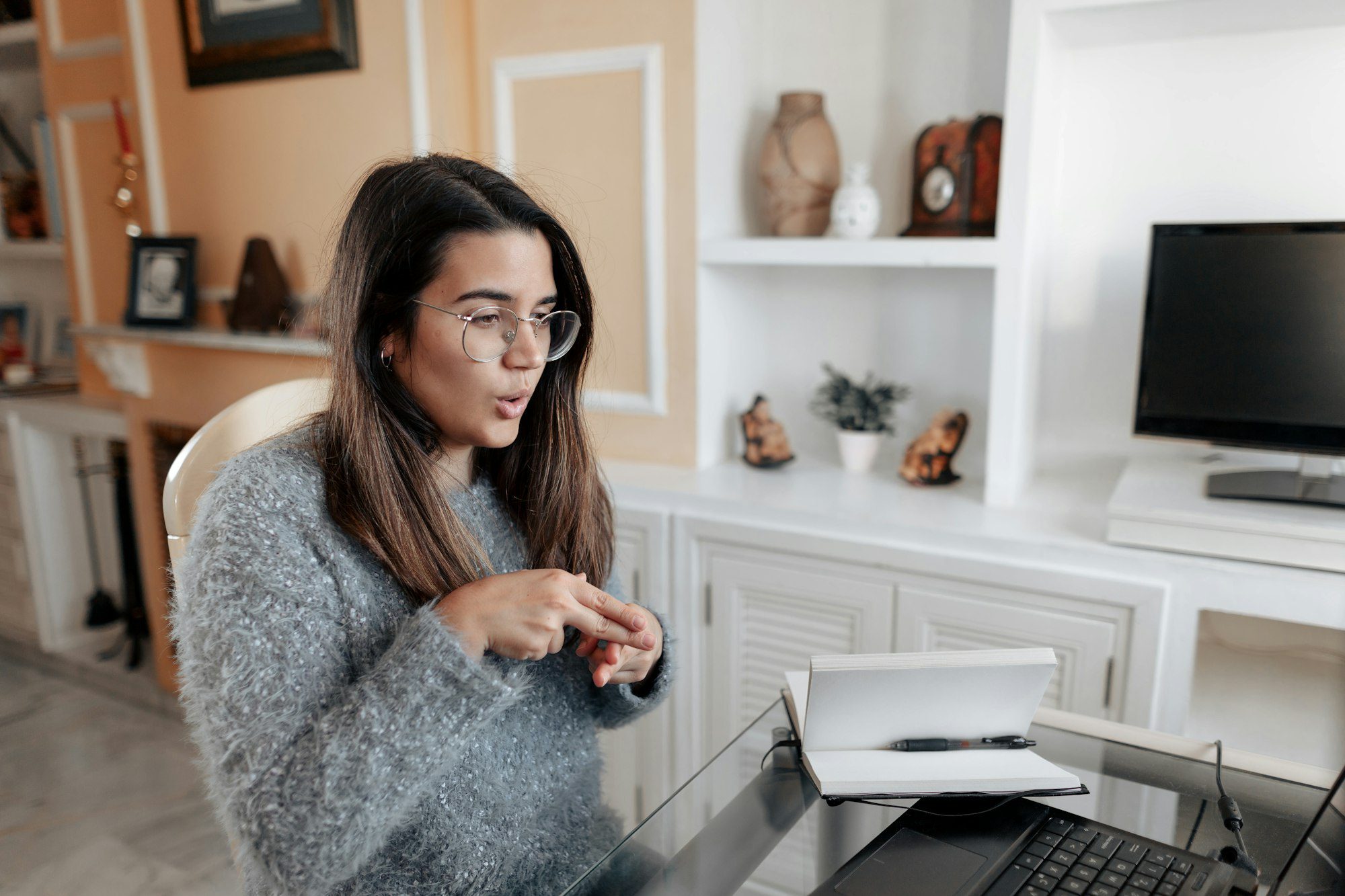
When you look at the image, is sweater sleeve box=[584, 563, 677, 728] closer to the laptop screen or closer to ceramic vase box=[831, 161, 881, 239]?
the laptop screen

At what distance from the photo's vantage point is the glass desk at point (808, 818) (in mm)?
911

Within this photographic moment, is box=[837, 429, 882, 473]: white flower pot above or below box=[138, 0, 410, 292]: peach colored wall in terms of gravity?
below

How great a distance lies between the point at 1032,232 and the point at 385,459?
50.8 inches

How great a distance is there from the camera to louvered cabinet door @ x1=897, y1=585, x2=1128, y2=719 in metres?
1.54

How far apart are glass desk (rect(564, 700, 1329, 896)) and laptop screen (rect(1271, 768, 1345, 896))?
0.35ft

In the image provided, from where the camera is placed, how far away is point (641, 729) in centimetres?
203

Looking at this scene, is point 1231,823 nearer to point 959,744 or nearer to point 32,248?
point 959,744

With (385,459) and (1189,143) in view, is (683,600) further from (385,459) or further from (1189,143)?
(1189,143)

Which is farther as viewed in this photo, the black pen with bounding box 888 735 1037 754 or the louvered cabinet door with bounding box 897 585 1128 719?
the louvered cabinet door with bounding box 897 585 1128 719

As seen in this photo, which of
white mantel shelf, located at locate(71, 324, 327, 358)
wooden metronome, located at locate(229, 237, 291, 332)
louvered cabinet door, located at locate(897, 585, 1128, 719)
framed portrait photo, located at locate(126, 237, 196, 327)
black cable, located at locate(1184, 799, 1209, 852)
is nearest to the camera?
black cable, located at locate(1184, 799, 1209, 852)

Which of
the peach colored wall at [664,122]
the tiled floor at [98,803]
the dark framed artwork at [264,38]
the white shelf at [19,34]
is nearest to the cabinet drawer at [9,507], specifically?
the tiled floor at [98,803]

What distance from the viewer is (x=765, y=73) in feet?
7.09

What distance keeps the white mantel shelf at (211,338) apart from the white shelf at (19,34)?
0.96 m

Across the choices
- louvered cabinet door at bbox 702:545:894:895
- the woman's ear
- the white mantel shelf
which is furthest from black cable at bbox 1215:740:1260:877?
the white mantel shelf
